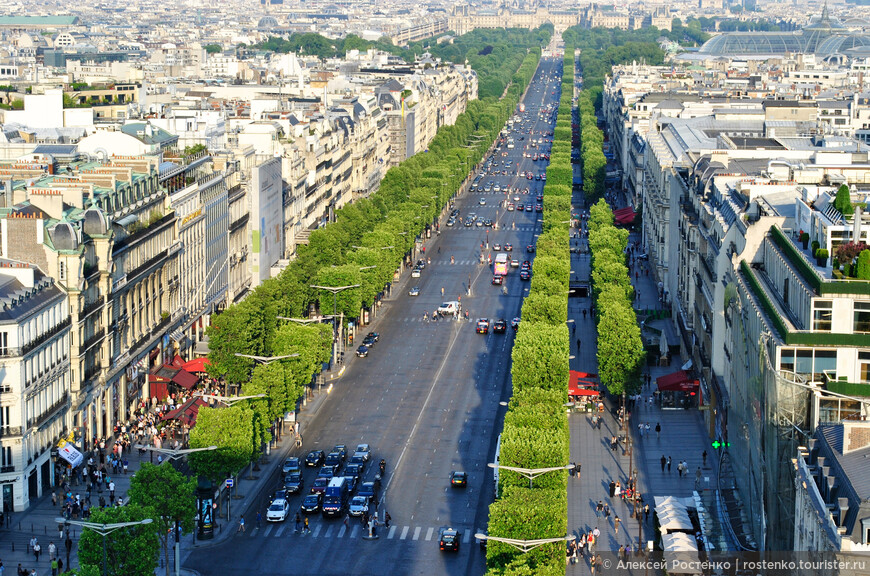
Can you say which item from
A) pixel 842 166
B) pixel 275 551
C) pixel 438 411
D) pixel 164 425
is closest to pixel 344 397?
pixel 438 411

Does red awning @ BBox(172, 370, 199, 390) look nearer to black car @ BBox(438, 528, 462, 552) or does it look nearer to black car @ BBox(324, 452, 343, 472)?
black car @ BBox(324, 452, 343, 472)

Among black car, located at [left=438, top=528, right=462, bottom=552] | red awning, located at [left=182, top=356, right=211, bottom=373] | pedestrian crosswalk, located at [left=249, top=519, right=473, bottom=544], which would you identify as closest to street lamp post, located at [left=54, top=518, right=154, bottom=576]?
pedestrian crosswalk, located at [left=249, top=519, right=473, bottom=544]

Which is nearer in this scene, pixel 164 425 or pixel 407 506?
pixel 407 506

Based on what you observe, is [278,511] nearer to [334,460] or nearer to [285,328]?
[334,460]

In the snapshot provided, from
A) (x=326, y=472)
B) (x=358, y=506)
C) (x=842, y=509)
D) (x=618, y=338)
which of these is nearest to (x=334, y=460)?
(x=326, y=472)

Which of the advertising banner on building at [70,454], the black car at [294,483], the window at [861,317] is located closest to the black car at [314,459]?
the black car at [294,483]

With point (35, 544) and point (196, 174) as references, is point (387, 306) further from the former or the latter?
point (35, 544)
